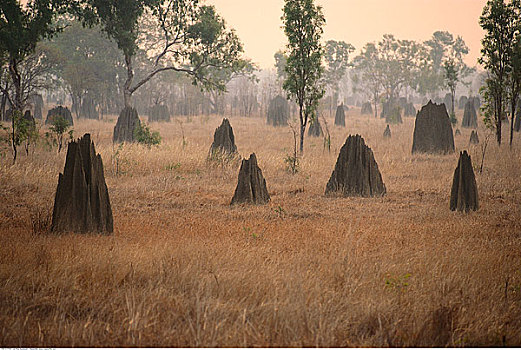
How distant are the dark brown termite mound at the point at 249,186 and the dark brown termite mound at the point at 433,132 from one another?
10528mm

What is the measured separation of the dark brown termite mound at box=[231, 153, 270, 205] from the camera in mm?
9227

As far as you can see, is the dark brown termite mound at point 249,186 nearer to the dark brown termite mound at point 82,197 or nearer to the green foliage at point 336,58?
the dark brown termite mound at point 82,197

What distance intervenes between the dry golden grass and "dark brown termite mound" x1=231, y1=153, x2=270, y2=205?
1.19 ft

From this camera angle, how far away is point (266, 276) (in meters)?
4.61

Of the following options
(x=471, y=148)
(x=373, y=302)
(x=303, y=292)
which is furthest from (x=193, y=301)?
(x=471, y=148)

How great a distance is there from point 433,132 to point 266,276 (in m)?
15.1

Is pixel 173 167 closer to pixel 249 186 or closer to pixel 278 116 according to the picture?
pixel 249 186

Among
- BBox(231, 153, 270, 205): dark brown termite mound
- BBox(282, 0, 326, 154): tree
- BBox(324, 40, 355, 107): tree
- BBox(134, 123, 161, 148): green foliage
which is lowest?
BBox(231, 153, 270, 205): dark brown termite mound

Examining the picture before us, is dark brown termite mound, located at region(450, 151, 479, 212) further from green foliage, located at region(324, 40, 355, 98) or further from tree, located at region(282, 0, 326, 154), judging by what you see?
green foliage, located at region(324, 40, 355, 98)

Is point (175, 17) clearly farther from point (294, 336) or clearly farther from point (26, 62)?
point (294, 336)

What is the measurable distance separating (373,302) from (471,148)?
54.4ft

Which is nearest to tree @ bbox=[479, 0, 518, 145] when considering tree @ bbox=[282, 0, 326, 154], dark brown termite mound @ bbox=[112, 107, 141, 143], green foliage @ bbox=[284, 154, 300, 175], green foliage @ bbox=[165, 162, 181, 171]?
tree @ bbox=[282, 0, 326, 154]

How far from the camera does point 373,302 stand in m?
4.12

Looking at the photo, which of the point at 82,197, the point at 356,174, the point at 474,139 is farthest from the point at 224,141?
the point at 474,139
